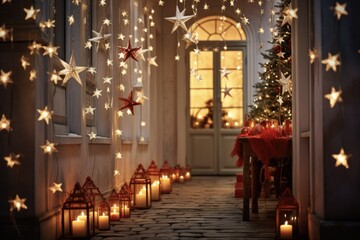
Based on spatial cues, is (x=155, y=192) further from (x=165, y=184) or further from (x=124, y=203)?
(x=124, y=203)

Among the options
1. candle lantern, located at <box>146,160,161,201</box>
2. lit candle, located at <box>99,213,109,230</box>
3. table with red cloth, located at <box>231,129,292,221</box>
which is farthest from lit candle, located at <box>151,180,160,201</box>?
lit candle, located at <box>99,213,109,230</box>

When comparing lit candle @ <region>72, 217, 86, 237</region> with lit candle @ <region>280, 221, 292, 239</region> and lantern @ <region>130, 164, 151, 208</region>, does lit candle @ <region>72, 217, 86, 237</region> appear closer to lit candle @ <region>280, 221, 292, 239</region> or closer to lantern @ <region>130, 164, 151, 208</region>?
lit candle @ <region>280, 221, 292, 239</region>

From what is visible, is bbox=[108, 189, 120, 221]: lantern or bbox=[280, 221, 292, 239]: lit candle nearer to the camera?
bbox=[280, 221, 292, 239]: lit candle

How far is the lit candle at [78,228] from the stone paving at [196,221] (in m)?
0.15

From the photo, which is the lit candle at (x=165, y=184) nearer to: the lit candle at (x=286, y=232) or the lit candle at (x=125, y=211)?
the lit candle at (x=125, y=211)

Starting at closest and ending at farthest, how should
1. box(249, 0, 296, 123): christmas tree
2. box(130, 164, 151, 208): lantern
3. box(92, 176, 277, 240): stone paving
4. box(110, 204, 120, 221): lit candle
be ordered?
1. box(92, 176, 277, 240): stone paving
2. box(110, 204, 120, 221): lit candle
3. box(130, 164, 151, 208): lantern
4. box(249, 0, 296, 123): christmas tree

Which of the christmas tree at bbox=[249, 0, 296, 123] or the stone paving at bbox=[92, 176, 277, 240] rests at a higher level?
the christmas tree at bbox=[249, 0, 296, 123]

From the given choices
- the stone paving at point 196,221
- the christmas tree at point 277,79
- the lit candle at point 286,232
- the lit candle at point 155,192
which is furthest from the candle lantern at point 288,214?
the lit candle at point 155,192

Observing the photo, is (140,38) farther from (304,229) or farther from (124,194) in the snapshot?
(304,229)

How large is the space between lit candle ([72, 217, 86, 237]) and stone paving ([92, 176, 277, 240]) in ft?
0.49

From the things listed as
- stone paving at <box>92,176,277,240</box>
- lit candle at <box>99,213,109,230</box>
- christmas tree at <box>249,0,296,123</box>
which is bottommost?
stone paving at <box>92,176,277,240</box>

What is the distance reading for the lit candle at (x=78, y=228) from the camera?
4.17 m

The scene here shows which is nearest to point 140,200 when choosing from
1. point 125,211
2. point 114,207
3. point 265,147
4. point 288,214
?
point 125,211

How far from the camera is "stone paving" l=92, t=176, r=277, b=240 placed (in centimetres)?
429
